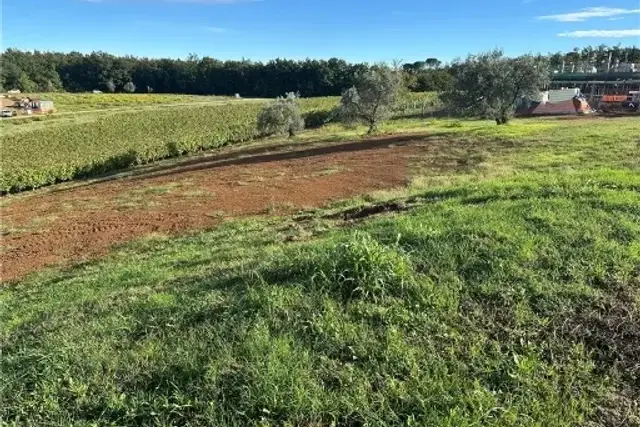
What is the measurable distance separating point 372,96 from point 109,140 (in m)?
25.3

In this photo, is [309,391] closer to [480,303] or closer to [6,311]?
[480,303]

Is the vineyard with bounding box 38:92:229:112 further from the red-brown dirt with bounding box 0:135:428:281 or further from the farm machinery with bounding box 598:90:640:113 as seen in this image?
the farm machinery with bounding box 598:90:640:113

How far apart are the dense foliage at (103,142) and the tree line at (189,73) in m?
36.6

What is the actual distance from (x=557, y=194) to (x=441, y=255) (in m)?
3.53

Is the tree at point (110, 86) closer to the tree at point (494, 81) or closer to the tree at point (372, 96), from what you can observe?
the tree at point (372, 96)

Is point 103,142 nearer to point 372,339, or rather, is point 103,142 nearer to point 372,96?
point 372,96

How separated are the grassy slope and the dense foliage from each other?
3002cm

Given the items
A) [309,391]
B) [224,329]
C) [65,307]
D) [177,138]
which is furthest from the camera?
[177,138]

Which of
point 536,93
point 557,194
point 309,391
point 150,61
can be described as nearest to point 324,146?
point 536,93

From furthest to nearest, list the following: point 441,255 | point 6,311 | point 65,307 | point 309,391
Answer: point 6,311, point 65,307, point 441,255, point 309,391

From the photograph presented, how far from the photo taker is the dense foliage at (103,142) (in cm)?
3241

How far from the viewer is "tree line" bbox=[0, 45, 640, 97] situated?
94938 mm

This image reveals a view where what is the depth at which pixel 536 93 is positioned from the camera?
2973 cm

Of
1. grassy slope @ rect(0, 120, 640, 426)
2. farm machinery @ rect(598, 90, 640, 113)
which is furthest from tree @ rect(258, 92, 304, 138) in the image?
grassy slope @ rect(0, 120, 640, 426)
